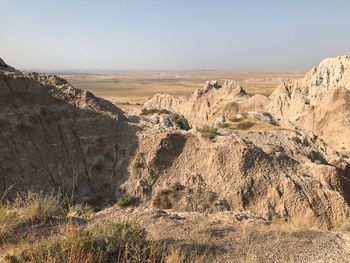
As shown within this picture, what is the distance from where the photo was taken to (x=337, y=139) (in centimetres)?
4856

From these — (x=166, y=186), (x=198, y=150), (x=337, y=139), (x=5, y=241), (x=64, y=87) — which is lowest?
(x=337, y=139)

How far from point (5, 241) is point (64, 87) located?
15320 millimetres

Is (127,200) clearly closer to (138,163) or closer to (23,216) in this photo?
(138,163)

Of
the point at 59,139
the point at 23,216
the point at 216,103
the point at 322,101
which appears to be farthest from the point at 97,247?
the point at 216,103

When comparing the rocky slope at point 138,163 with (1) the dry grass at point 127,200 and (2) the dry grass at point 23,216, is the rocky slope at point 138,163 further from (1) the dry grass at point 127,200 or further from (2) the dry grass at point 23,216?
(2) the dry grass at point 23,216

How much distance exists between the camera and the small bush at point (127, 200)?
1858 cm

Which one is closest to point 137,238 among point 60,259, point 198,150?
point 60,259

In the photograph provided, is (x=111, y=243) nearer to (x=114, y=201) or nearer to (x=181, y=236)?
(x=181, y=236)

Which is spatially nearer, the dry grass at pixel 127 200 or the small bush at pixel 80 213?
the small bush at pixel 80 213

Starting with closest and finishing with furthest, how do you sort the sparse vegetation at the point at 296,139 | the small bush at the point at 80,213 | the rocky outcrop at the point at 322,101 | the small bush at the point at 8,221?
the small bush at the point at 80,213
the small bush at the point at 8,221
the sparse vegetation at the point at 296,139
the rocky outcrop at the point at 322,101

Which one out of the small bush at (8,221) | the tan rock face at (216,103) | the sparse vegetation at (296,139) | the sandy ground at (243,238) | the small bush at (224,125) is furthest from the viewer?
the tan rock face at (216,103)

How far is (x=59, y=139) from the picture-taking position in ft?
67.4

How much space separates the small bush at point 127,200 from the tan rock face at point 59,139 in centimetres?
76

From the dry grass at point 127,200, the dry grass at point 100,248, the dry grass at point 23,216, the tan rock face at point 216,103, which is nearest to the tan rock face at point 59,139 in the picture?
the dry grass at point 127,200
